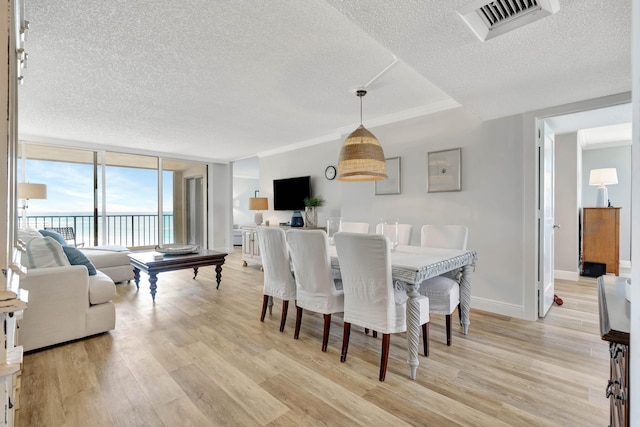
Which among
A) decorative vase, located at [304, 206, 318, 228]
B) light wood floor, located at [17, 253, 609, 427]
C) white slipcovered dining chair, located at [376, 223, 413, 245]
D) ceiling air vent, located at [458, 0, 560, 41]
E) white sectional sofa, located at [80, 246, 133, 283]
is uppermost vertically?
ceiling air vent, located at [458, 0, 560, 41]

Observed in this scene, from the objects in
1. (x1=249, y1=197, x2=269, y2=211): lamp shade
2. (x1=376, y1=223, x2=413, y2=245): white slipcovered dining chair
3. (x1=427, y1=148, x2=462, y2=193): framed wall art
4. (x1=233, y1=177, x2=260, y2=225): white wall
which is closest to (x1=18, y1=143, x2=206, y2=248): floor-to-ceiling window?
(x1=249, y1=197, x2=269, y2=211): lamp shade

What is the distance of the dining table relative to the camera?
1.92 metres

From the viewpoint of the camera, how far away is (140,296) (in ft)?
12.3

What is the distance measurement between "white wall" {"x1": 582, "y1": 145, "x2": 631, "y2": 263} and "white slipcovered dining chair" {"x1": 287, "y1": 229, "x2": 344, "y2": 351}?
576cm

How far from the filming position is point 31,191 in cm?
460

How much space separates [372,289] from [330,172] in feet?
11.2

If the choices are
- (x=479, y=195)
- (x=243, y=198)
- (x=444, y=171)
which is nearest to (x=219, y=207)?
(x=243, y=198)

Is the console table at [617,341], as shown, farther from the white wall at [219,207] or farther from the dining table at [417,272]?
the white wall at [219,207]

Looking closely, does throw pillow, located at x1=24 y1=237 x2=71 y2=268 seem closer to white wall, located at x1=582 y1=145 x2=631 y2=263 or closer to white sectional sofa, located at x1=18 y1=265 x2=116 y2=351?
white sectional sofa, located at x1=18 y1=265 x2=116 y2=351

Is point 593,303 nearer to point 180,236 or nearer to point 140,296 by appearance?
point 140,296

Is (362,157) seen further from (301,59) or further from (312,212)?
(312,212)

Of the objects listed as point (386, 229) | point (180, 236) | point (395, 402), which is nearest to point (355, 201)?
point (386, 229)

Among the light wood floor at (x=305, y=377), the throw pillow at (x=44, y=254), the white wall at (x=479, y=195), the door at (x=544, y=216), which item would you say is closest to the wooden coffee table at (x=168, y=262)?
the light wood floor at (x=305, y=377)

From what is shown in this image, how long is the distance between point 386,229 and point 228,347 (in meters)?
1.86
